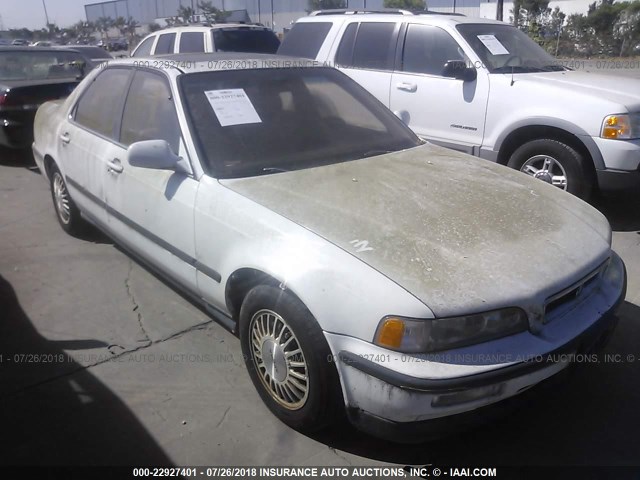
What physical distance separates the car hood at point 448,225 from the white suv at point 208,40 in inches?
272

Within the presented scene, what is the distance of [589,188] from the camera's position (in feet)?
16.6

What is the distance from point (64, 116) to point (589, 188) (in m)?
4.59

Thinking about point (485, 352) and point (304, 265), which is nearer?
point (485, 352)

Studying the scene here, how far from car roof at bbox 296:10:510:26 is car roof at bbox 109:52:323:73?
8.87ft

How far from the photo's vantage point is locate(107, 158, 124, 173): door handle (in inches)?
141

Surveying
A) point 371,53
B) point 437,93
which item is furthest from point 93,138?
point 371,53

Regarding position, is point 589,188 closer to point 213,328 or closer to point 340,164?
point 340,164

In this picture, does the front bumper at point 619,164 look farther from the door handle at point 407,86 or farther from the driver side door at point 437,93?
the door handle at point 407,86

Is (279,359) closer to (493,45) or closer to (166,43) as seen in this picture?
(493,45)

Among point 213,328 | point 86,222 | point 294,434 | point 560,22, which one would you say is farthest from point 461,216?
point 560,22

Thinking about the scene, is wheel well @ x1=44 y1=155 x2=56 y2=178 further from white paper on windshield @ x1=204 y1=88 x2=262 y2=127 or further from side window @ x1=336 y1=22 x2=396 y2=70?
side window @ x1=336 y1=22 x2=396 y2=70

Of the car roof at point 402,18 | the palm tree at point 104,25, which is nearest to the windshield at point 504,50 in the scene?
the car roof at point 402,18

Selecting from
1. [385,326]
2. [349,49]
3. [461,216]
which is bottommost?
[385,326]

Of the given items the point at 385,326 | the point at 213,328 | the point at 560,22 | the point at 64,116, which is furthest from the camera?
the point at 560,22
